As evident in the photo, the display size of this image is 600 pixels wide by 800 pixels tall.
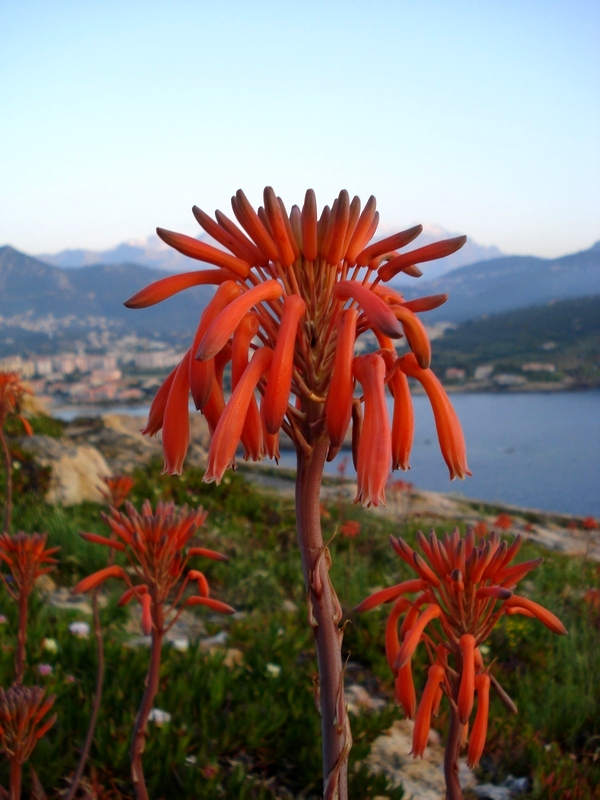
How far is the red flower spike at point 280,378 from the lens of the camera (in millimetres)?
1139

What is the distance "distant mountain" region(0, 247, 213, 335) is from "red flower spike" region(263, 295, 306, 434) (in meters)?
33.7

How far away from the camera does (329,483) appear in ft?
50.3

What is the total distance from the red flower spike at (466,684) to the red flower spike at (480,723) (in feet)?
0.22

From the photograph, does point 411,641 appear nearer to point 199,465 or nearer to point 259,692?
point 259,692

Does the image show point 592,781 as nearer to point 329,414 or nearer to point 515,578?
point 515,578

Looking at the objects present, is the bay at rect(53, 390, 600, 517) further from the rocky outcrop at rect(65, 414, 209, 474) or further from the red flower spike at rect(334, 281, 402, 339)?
the red flower spike at rect(334, 281, 402, 339)

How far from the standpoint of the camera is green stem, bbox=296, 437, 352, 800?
1.23 meters

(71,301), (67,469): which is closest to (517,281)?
(71,301)

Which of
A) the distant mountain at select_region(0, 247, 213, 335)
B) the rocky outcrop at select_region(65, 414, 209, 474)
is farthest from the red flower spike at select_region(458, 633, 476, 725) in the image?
the distant mountain at select_region(0, 247, 213, 335)

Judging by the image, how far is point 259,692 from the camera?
3.70 m

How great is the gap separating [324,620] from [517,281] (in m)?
90.9

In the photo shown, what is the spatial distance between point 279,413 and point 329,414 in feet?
0.33

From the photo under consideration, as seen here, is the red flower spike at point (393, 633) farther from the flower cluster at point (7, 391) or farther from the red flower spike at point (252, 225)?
the flower cluster at point (7, 391)

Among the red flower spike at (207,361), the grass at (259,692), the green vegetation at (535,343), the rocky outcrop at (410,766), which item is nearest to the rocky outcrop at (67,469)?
the grass at (259,692)
